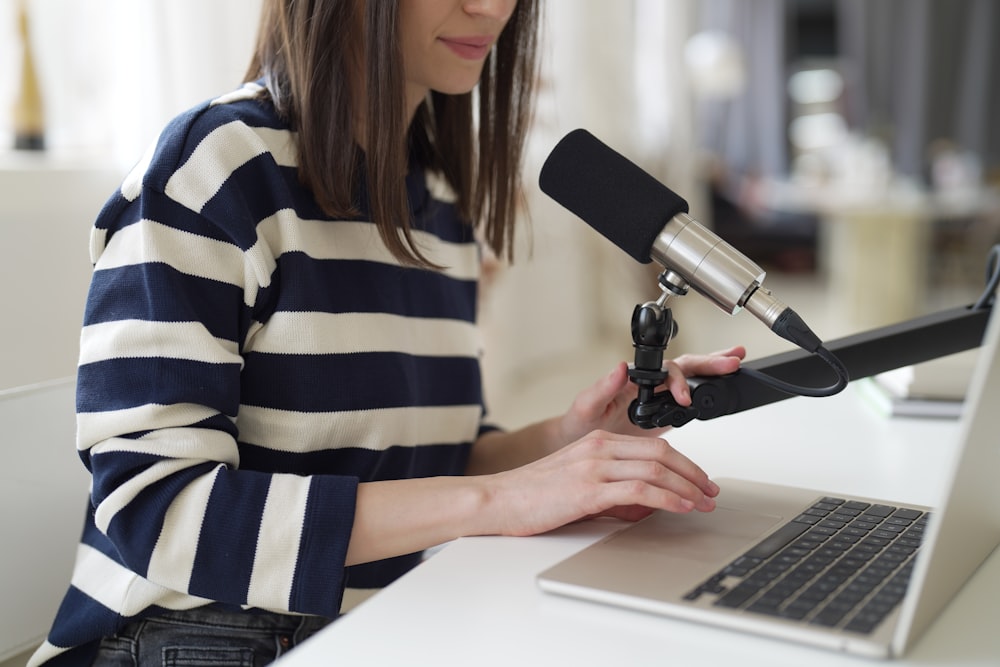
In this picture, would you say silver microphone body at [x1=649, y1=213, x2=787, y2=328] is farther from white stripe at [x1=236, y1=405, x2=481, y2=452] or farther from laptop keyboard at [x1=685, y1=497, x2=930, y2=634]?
white stripe at [x1=236, y1=405, x2=481, y2=452]

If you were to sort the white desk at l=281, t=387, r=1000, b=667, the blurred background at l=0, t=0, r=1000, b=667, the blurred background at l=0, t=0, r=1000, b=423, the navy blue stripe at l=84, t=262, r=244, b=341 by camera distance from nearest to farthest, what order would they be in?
1. the white desk at l=281, t=387, r=1000, b=667
2. the navy blue stripe at l=84, t=262, r=244, b=341
3. the blurred background at l=0, t=0, r=1000, b=667
4. the blurred background at l=0, t=0, r=1000, b=423

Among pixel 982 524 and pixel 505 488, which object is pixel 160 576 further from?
pixel 982 524

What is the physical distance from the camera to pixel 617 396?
0.94 m

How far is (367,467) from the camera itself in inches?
35.3

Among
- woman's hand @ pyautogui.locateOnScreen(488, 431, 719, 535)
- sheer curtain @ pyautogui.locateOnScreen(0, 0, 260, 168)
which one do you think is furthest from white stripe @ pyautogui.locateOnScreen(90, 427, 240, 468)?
sheer curtain @ pyautogui.locateOnScreen(0, 0, 260, 168)

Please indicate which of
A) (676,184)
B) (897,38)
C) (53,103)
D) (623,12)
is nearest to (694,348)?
(676,184)

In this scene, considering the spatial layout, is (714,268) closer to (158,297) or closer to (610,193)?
(610,193)

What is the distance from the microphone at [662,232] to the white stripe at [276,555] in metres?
0.30

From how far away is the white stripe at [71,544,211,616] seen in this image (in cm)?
81

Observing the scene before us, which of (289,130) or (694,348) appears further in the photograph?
(694,348)

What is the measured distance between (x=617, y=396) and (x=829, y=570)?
361 millimetres

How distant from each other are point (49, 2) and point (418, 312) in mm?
1080

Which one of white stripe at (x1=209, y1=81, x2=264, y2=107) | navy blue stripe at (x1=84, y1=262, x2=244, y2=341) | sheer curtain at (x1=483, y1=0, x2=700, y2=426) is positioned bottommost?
sheer curtain at (x1=483, y1=0, x2=700, y2=426)

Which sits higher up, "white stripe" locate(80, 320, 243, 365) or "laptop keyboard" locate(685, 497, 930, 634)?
"white stripe" locate(80, 320, 243, 365)
